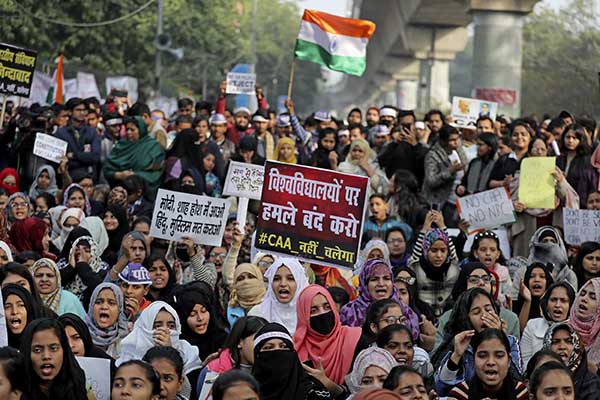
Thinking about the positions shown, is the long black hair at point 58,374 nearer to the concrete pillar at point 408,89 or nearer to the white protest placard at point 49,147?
the white protest placard at point 49,147

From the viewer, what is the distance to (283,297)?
31.0 ft

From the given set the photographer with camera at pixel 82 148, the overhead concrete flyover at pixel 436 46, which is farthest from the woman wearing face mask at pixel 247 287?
the overhead concrete flyover at pixel 436 46

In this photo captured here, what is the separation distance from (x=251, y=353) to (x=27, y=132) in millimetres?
8966

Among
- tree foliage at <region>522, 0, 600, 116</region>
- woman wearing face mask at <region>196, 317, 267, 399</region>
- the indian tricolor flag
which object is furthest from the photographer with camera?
tree foliage at <region>522, 0, 600, 116</region>

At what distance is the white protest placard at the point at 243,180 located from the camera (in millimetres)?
13047

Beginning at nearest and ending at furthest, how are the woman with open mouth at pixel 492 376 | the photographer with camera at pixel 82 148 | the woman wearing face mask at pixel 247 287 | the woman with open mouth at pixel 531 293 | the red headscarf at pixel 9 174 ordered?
1. the woman with open mouth at pixel 492 376
2. the woman wearing face mask at pixel 247 287
3. the woman with open mouth at pixel 531 293
4. the red headscarf at pixel 9 174
5. the photographer with camera at pixel 82 148

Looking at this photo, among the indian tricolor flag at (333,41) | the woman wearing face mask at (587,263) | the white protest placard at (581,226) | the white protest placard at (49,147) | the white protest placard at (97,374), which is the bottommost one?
the white protest placard at (97,374)

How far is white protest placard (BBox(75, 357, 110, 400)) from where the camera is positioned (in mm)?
8055

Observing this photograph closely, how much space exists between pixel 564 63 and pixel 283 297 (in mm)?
44826

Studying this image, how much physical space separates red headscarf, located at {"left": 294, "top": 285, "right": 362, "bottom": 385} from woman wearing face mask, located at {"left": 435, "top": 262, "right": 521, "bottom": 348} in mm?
725

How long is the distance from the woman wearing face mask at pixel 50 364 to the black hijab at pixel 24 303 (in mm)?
936

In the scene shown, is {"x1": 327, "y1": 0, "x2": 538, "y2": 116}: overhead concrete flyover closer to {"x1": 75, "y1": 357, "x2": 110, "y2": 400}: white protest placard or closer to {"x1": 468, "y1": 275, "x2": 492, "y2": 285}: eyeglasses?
{"x1": 468, "y1": 275, "x2": 492, "y2": 285}: eyeglasses

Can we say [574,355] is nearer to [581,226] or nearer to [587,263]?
[587,263]

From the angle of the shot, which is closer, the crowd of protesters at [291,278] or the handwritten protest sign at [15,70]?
the crowd of protesters at [291,278]
